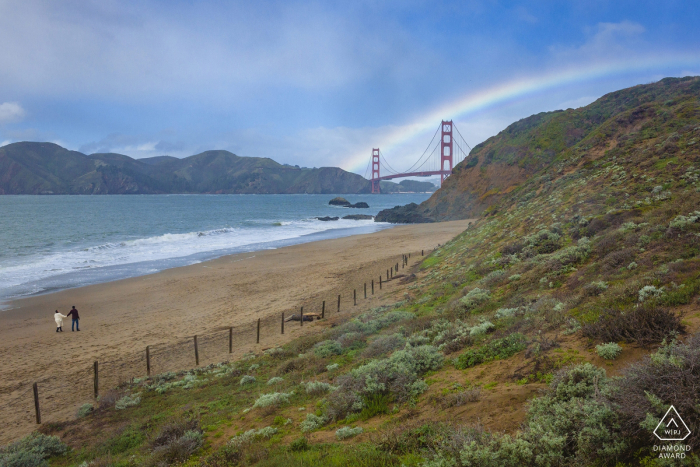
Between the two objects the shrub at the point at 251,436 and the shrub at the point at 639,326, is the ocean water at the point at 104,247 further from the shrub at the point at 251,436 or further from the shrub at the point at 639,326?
the shrub at the point at 639,326

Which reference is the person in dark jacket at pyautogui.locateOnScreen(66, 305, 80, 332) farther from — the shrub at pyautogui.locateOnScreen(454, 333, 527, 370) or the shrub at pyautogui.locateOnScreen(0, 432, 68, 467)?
the shrub at pyautogui.locateOnScreen(454, 333, 527, 370)

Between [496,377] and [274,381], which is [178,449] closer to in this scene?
[274,381]

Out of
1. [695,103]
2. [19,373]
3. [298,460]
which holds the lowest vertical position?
[19,373]

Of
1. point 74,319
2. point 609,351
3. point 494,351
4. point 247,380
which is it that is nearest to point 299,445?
point 494,351

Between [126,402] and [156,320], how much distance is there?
858 cm

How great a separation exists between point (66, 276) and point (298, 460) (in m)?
29.1

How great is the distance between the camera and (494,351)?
6.29 m

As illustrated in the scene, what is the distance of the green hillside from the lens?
11.2 feet

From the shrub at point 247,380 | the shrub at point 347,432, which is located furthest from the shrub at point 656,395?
the shrub at point 247,380

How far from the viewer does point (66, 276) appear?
2600 cm

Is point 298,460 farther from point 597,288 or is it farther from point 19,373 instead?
point 19,373

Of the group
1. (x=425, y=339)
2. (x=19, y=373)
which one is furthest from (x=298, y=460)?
(x=19, y=373)

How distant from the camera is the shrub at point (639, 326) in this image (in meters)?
4.70

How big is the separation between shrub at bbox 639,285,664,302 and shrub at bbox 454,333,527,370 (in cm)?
194
